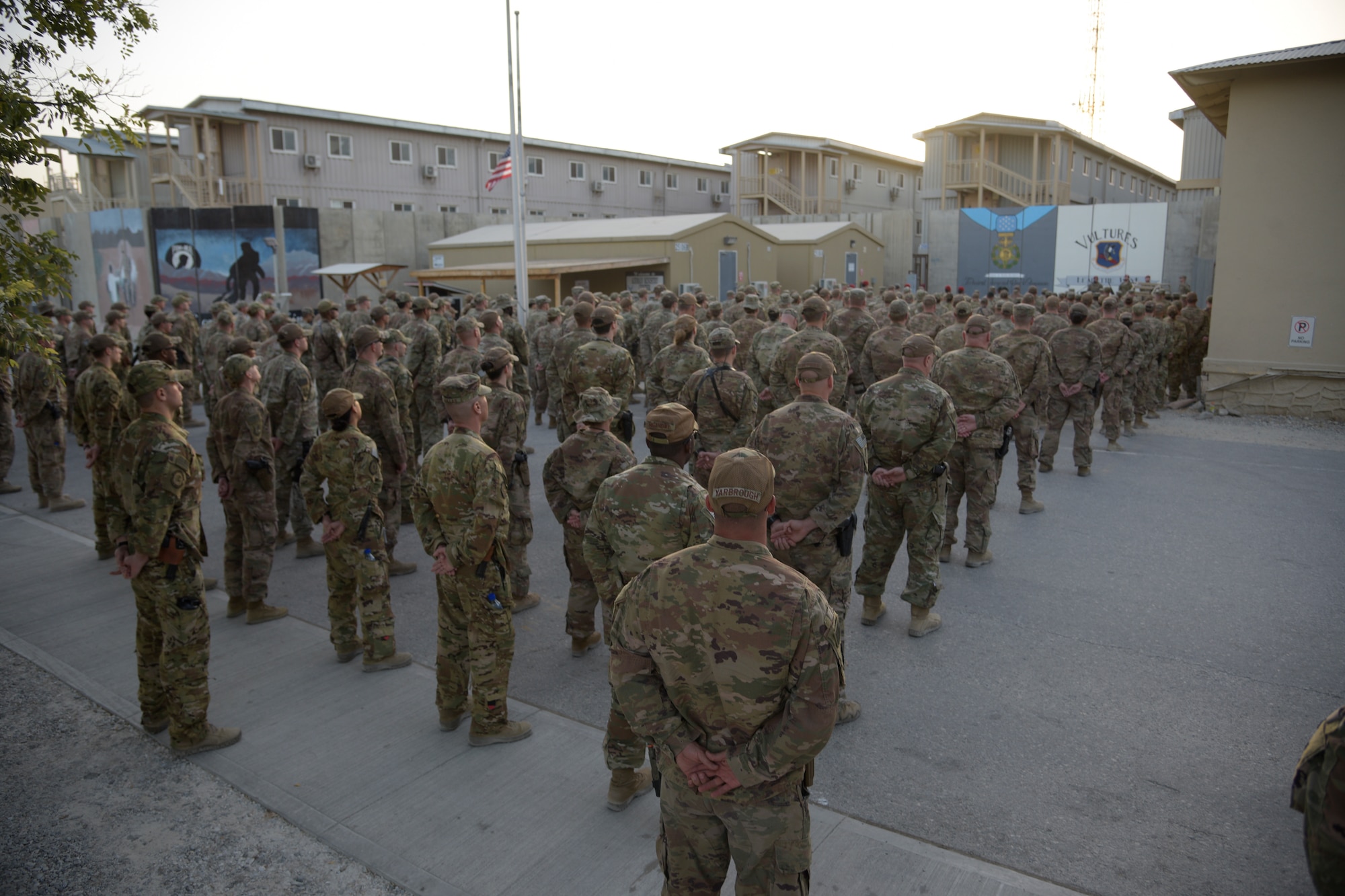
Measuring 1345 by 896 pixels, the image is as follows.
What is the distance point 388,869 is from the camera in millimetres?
3607

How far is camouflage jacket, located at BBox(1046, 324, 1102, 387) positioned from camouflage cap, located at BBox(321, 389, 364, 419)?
335 inches

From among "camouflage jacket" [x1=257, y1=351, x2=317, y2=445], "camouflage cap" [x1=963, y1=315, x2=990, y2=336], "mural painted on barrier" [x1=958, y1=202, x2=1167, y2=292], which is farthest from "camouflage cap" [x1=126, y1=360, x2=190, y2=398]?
"mural painted on barrier" [x1=958, y1=202, x2=1167, y2=292]

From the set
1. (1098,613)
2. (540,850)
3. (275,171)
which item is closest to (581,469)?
(540,850)

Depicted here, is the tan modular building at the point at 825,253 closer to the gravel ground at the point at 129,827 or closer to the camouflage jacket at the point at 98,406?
the camouflage jacket at the point at 98,406

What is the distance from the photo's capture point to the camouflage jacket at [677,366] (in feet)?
27.5


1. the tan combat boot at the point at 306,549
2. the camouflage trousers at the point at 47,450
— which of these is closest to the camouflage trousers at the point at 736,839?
the tan combat boot at the point at 306,549

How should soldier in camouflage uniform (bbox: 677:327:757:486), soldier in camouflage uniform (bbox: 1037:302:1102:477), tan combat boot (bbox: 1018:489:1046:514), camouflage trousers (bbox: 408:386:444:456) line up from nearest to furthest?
1. soldier in camouflage uniform (bbox: 677:327:757:486)
2. tan combat boot (bbox: 1018:489:1046:514)
3. camouflage trousers (bbox: 408:386:444:456)
4. soldier in camouflage uniform (bbox: 1037:302:1102:477)

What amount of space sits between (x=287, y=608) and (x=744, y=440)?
410 centimetres

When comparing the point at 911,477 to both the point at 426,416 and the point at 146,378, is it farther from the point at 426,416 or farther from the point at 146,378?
the point at 426,416

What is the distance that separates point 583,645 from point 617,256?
24.8m

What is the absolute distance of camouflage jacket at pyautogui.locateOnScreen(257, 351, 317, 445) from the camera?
7477 millimetres

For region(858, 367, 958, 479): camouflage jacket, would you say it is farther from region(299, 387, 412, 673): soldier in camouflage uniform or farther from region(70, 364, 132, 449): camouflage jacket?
region(70, 364, 132, 449): camouflage jacket

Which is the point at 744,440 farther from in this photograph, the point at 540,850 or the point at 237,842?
the point at 237,842

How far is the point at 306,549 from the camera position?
26.0ft
